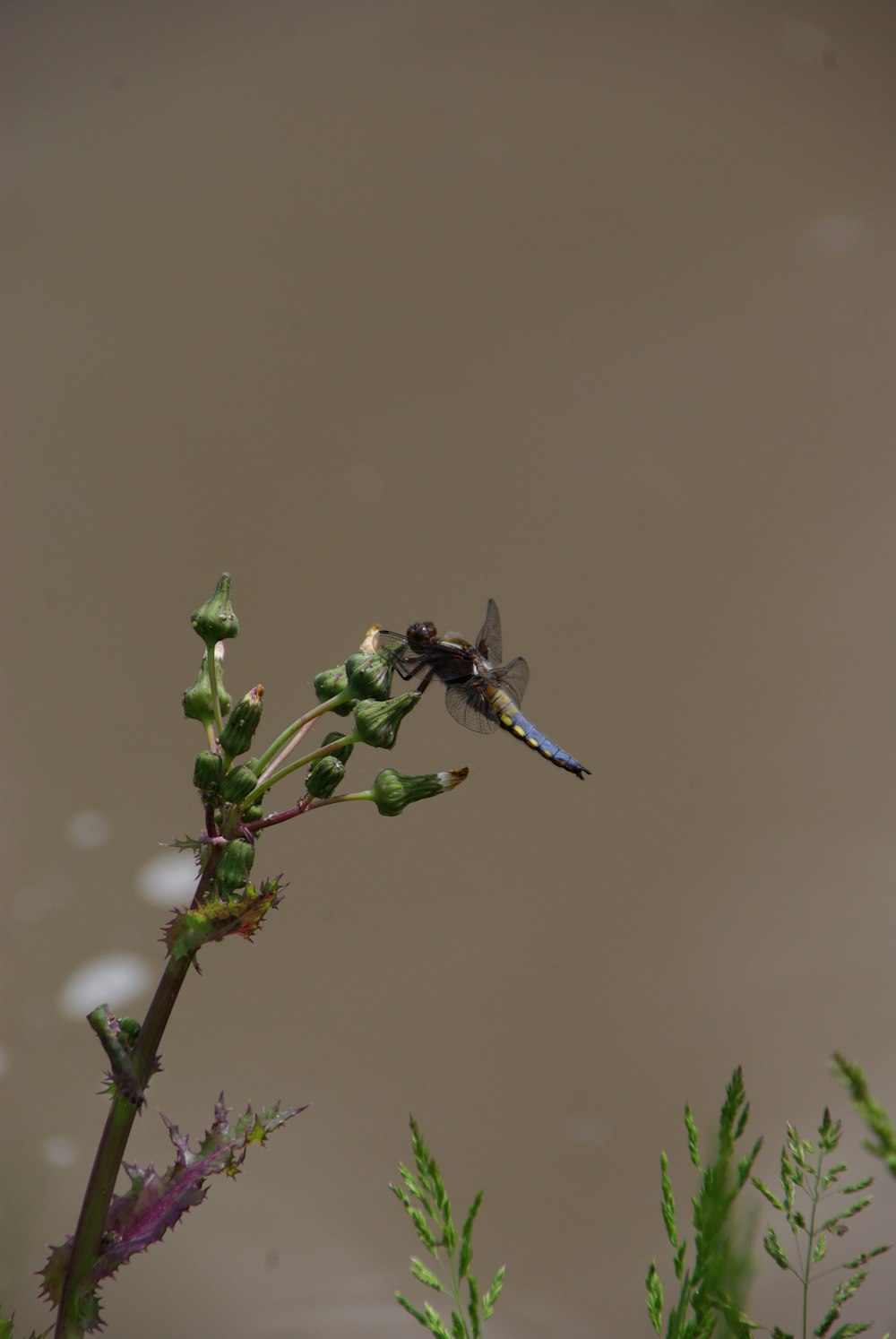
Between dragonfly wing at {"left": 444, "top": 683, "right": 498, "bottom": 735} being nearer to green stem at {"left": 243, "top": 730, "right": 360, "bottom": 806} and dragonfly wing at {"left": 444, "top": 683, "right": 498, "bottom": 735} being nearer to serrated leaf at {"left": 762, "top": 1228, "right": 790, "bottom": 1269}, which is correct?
green stem at {"left": 243, "top": 730, "right": 360, "bottom": 806}

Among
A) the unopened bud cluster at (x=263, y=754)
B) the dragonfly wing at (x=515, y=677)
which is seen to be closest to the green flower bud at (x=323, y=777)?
the unopened bud cluster at (x=263, y=754)

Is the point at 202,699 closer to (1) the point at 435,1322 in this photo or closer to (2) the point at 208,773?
(2) the point at 208,773

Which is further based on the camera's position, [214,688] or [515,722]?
[515,722]

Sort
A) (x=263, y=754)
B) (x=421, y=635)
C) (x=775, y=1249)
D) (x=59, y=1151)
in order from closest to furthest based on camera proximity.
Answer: (x=775, y=1249) < (x=263, y=754) < (x=421, y=635) < (x=59, y=1151)

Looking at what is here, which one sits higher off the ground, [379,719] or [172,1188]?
[379,719]

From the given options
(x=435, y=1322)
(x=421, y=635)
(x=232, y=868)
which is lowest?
(x=435, y=1322)

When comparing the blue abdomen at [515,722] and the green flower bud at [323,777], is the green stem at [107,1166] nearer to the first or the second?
the green flower bud at [323,777]

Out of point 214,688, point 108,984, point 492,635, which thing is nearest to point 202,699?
point 214,688

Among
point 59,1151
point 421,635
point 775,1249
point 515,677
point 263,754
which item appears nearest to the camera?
point 775,1249
